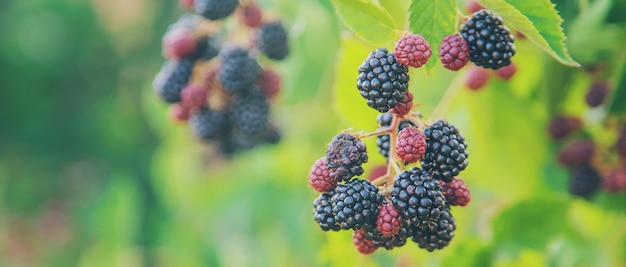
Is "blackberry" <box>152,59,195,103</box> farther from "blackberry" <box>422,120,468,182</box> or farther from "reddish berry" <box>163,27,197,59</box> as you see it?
"blackberry" <box>422,120,468,182</box>

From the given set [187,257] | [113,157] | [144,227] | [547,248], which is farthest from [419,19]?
[113,157]

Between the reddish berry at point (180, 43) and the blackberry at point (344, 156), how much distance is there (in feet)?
3.57

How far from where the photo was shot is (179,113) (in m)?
2.38

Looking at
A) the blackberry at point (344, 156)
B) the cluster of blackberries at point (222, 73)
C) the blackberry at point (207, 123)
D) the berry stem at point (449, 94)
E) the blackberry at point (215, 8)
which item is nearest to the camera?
the blackberry at point (344, 156)

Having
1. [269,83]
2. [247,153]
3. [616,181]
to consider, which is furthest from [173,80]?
[616,181]

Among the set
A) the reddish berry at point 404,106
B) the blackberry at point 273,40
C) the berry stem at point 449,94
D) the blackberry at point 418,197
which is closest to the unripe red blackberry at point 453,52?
the reddish berry at point 404,106

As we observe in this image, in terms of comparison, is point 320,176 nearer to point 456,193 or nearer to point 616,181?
point 456,193

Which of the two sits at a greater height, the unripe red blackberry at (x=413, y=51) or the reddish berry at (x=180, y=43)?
the reddish berry at (x=180, y=43)

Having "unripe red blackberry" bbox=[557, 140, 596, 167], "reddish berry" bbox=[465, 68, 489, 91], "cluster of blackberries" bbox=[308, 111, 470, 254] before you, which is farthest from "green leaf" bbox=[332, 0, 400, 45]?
"unripe red blackberry" bbox=[557, 140, 596, 167]

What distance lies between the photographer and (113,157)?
5.09 m

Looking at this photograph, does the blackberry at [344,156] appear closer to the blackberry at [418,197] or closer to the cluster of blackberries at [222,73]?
the blackberry at [418,197]

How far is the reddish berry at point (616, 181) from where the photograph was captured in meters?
2.19

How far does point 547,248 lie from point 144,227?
3304mm

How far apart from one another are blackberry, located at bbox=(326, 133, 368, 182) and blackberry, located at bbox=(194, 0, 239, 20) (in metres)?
0.90
